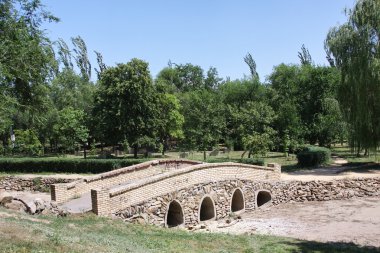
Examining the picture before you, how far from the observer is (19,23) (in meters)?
13.1

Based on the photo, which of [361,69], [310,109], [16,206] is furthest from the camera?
[310,109]

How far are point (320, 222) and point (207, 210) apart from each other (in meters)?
5.20

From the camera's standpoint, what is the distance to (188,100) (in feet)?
173

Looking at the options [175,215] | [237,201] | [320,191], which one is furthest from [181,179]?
[320,191]

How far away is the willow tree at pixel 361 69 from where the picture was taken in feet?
82.9

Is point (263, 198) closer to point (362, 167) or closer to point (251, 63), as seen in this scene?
point (362, 167)

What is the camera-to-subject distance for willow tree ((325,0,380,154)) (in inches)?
995

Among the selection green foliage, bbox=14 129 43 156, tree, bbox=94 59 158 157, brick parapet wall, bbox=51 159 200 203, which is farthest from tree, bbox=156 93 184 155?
brick parapet wall, bbox=51 159 200 203

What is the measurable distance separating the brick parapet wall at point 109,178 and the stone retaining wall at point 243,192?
11.4 feet

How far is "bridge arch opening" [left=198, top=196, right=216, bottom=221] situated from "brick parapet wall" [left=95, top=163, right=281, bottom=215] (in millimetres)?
1035

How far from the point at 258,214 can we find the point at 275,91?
98.2ft

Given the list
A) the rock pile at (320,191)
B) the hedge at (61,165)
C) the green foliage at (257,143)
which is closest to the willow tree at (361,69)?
the rock pile at (320,191)

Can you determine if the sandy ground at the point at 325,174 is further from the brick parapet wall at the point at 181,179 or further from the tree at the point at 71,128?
the tree at the point at 71,128

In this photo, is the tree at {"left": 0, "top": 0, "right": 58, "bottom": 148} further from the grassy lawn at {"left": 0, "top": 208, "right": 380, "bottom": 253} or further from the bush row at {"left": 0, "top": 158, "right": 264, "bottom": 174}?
the bush row at {"left": 0, "top": 158, "right": 264, "bottom": 174}
